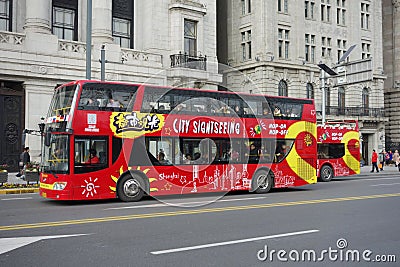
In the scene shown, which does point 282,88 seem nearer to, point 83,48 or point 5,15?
point 83,48

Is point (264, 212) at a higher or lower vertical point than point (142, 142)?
lower

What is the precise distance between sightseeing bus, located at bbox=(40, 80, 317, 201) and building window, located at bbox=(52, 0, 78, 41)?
16054 millimetres

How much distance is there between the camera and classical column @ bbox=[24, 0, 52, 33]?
27703 millimetres

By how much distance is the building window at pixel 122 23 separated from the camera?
3294cm

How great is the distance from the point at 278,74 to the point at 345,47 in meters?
10.3

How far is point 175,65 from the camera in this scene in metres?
32.9

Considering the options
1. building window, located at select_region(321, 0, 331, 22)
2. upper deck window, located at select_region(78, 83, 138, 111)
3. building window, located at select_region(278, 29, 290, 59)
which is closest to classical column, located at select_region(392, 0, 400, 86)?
building window, located at select_region(321, 0, 331, 22)

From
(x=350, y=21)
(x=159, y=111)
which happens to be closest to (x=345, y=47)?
(x=350, y=21)

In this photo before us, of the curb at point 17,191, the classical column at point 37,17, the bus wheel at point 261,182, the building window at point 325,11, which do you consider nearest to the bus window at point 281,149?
the bus wheel at point 261,182

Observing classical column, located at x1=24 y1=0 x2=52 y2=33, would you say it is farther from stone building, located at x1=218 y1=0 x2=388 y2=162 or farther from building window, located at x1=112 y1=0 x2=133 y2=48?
stone building, located at x1=218 y1=0 x2=388 y2=162

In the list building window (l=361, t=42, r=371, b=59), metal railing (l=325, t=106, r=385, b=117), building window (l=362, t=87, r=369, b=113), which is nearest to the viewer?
metal railing (l=325, t=106, r=385, b=117)

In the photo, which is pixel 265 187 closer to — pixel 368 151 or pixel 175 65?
pixel 175 65

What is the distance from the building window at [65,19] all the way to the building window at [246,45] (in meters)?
18.4

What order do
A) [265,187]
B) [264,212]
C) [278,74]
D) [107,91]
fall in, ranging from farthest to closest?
[278,74], [265,187], [107,91], [264,212]
